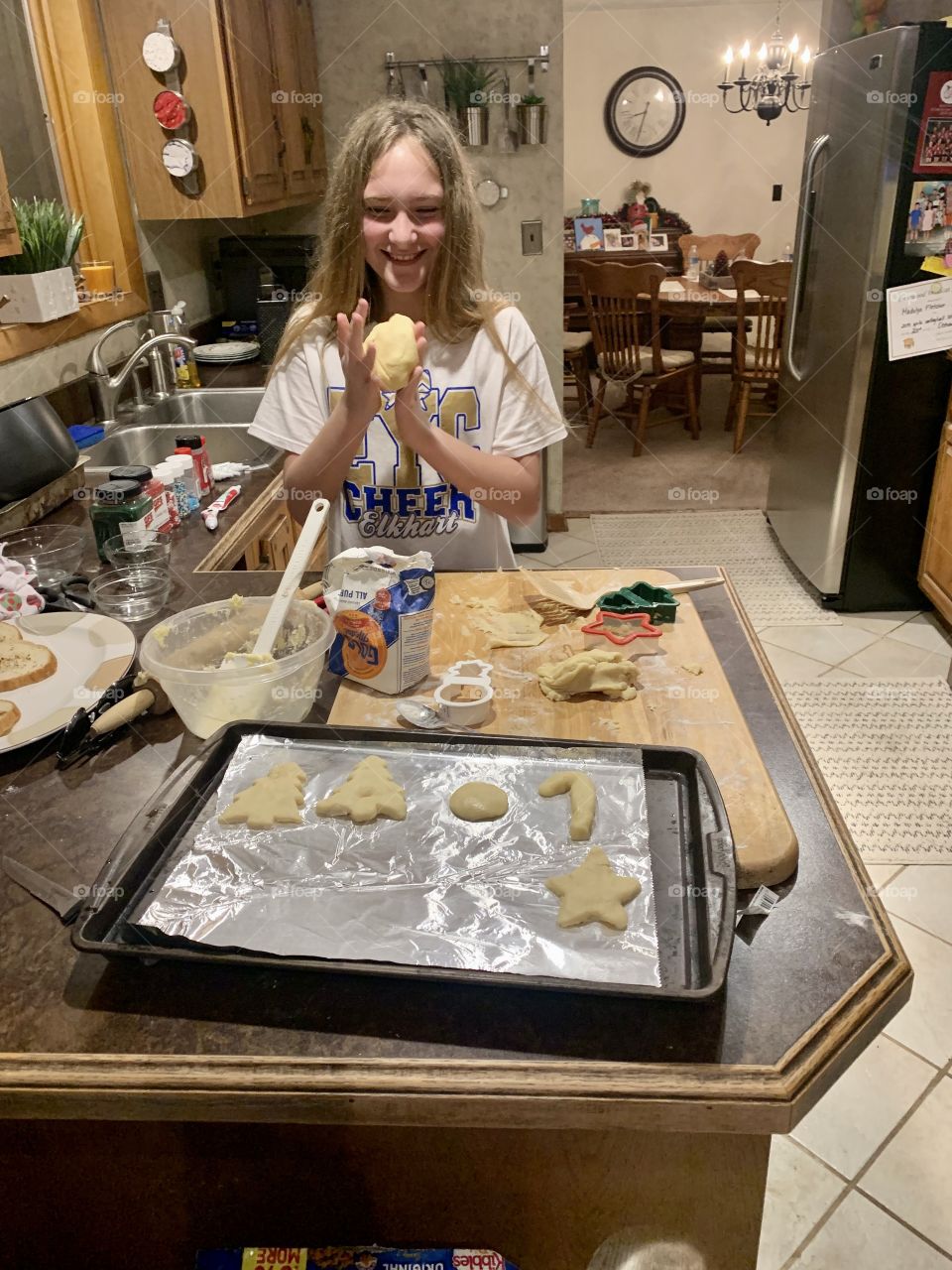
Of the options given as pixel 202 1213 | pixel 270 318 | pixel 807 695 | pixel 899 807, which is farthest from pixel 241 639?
pixel 270 318

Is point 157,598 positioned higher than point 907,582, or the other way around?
point 157,598

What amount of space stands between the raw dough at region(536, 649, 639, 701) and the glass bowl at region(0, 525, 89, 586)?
0.93 meters

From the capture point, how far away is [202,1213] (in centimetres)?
91

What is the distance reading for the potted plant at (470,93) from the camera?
3.36 m

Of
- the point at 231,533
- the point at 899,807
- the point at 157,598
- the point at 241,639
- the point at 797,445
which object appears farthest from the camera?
the point at 797,445

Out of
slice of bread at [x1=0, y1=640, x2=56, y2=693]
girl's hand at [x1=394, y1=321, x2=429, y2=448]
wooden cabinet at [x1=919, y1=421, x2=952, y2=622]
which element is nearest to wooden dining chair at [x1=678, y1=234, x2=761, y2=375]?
wooden cabinet at [x1=919, y1=421, x2=952, y2=622]

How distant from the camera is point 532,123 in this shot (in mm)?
3393

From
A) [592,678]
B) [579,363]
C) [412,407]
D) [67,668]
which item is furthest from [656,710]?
[579,363]

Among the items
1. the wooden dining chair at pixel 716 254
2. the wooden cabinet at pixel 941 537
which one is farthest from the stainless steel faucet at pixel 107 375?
the wooden dining chair at pixel 716 254

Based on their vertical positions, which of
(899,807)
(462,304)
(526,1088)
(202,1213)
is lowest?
(899,807)

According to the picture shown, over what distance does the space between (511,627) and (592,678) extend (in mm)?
223

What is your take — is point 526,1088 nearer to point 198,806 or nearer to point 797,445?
point 198,806

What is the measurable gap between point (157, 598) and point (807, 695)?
2.18m

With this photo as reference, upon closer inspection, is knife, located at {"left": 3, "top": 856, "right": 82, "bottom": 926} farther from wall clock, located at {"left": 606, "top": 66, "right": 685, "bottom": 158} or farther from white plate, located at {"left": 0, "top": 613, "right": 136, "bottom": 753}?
wall clock, located at {"left": 606, "top": 66, "right": 685, "bottom": 158}
